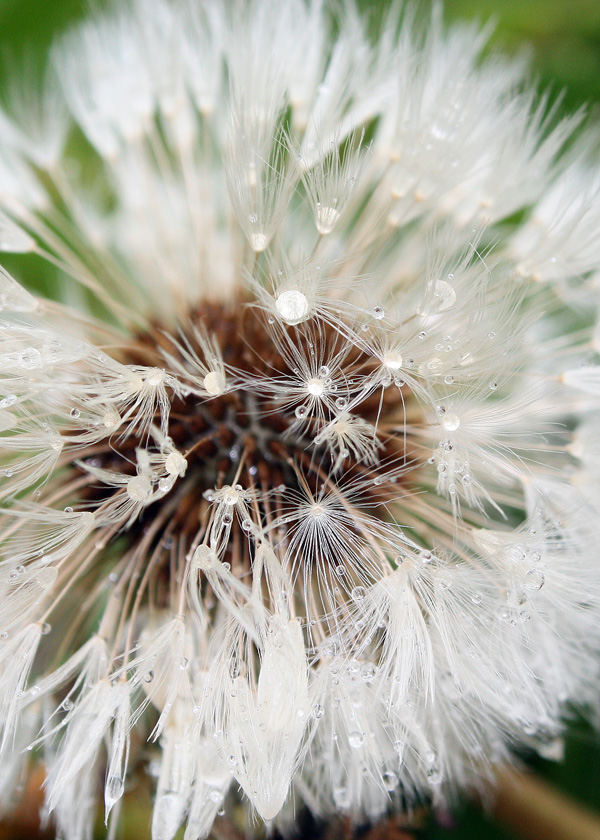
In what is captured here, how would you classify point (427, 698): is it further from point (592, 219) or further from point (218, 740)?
point (592, 219)

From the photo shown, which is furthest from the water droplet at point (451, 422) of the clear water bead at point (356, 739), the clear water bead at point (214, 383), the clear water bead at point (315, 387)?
the clear water bead at point (356, 739)

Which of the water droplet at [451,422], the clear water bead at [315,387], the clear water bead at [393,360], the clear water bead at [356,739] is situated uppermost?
the clear water bead at [393,360]

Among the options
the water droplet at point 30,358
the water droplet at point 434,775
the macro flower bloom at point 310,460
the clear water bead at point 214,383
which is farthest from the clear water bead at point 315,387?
the water droplet at point 434,775

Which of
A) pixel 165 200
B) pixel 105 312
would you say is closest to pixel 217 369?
pixel 165 200

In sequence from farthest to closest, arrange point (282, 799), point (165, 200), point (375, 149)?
point (165, 200)
point (375, 149)
point (282, 799)

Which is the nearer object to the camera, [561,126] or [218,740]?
[218,740]

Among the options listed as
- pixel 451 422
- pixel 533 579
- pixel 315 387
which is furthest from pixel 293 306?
pixel 533 579

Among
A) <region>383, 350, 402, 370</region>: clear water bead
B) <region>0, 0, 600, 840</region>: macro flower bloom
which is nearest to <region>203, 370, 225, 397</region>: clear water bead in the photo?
<region>0, 0, 600, 840</region>: macro flower bloom

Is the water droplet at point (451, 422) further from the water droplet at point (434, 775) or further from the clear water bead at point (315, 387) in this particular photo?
the water droplet at point (434, 775)

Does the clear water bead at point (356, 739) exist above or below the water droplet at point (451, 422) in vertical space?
below
